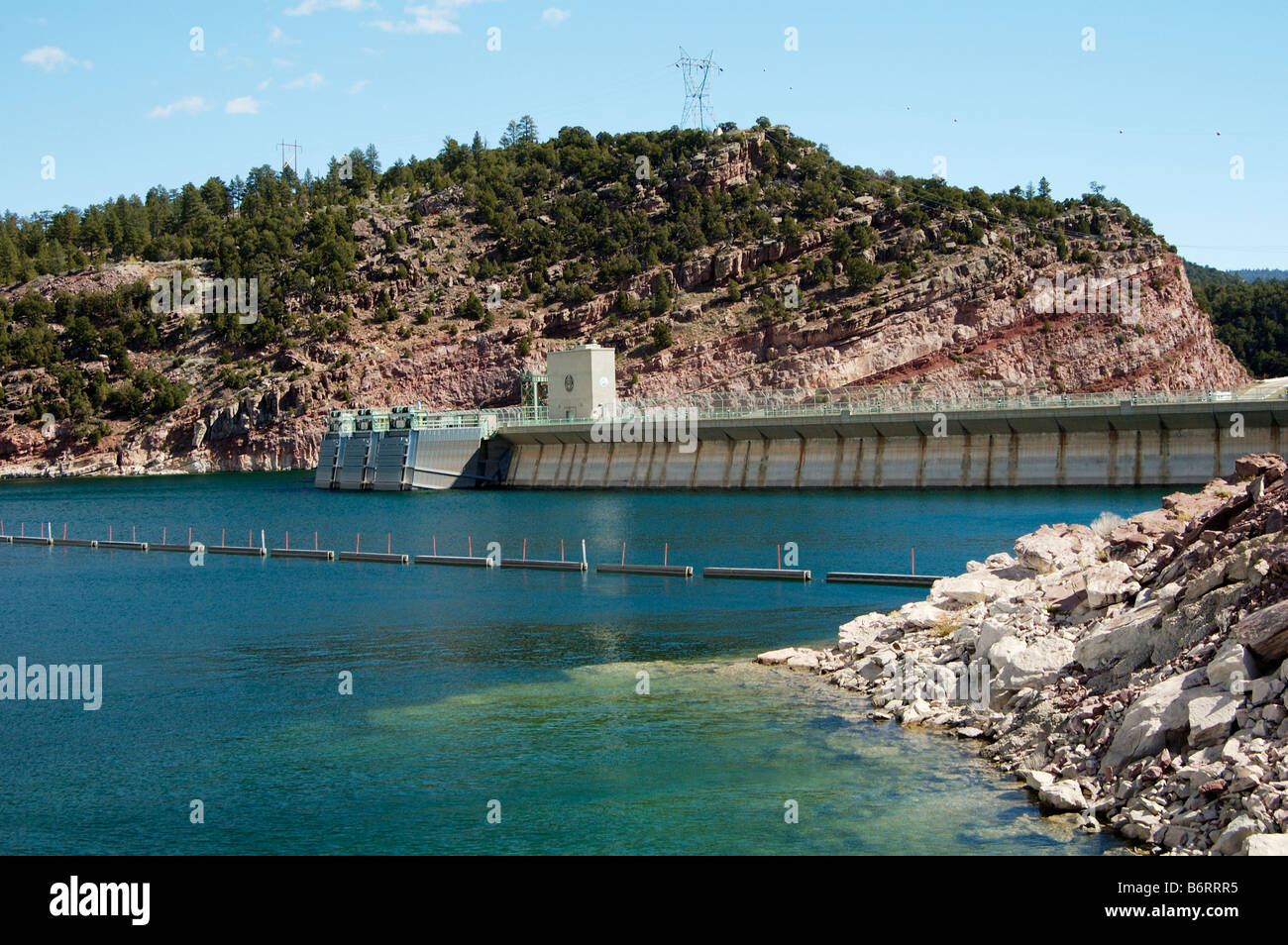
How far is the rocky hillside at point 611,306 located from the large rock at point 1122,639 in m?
110

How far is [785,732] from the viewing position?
24.6 m

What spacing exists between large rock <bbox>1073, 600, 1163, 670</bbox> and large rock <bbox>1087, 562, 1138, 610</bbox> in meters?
1.66

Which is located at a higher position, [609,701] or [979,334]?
[979,334]

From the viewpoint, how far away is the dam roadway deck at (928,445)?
247 ft

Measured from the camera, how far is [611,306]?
150 metres

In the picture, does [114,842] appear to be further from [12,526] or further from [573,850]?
[12,526]

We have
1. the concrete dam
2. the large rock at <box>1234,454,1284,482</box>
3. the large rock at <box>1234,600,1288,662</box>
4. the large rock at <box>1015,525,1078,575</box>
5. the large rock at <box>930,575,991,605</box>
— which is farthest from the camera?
the concrete dam

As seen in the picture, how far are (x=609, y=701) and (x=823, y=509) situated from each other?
46471 millimetres

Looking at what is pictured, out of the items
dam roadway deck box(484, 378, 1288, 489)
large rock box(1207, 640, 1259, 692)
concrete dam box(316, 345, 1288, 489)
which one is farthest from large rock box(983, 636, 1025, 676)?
dam roadway deck box(484, 378, 1288, 489)

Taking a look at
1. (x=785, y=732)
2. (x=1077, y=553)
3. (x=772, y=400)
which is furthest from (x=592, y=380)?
(x=785, y=732)

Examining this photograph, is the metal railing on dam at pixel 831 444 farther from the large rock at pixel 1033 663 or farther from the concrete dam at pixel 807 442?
the large rock at pixel 1033 663

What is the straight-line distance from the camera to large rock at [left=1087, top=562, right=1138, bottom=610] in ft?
80.2

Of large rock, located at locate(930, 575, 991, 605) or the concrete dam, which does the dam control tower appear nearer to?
the concrete dam

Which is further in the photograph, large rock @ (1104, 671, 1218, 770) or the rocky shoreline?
A: large rock @ (1104, 671, 1218, 770)
